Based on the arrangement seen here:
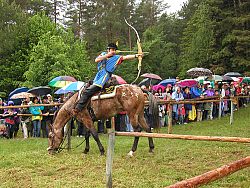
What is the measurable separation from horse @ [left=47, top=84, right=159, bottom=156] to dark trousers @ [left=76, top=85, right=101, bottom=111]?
245 mm

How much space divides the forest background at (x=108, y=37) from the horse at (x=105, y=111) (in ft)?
51.4

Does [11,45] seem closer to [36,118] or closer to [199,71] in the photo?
[199,71]

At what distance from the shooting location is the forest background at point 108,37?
28.5 m

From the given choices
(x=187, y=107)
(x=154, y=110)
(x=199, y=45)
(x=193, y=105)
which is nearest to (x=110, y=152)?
(x=154, y=110)

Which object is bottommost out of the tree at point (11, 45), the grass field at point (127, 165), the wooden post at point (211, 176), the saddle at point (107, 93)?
the grass field at point (127, 165)

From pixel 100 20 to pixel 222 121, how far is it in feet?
89.5

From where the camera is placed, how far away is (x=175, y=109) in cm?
1623

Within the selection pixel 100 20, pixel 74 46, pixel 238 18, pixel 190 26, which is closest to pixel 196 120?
pixel 238 18

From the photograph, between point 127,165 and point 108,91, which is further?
point 108,91

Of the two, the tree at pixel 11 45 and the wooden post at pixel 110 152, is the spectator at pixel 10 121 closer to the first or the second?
the wooden post at pixel 110 152

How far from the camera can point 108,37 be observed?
43062mm

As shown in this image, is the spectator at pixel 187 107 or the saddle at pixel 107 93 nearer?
the saddle at pixel 107 93

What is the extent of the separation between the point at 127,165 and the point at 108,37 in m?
36.4

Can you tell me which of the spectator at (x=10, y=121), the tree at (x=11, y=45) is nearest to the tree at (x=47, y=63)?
the tree at (x=11, y=45)
